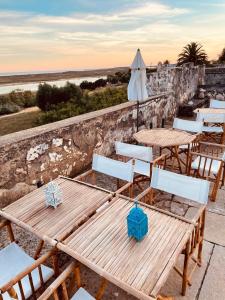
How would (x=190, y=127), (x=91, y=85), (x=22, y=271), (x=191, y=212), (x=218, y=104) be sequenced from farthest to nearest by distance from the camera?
(x=91, y=85), (x=218, y=104), (x=190, y=127), (x=191, y=212), (x=22, y=271)

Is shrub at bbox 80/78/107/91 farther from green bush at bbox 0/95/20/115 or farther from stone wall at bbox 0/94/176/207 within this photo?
stone wall at bbox 0/94/176/207

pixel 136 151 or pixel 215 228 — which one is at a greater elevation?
pixel 136 151

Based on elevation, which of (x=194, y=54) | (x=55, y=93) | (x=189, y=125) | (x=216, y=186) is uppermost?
(x=194, y=54)

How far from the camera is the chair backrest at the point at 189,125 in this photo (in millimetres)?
4613

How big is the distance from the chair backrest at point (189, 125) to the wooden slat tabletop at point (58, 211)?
9.48ft

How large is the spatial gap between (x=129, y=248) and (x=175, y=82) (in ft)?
22.6

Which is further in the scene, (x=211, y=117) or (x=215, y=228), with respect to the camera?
(x=211, y=117)

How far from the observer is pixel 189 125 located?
4.73 meters

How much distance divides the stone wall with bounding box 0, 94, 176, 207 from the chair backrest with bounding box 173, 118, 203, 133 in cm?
107

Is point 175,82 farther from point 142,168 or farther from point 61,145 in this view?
point 61,145

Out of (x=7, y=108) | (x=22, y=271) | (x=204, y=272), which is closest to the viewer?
(x=22, y=271)

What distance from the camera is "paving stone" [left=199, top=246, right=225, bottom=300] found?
2.12 meters

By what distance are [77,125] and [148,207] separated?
2184 millimetres

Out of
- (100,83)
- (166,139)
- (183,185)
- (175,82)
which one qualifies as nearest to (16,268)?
(183,185)
